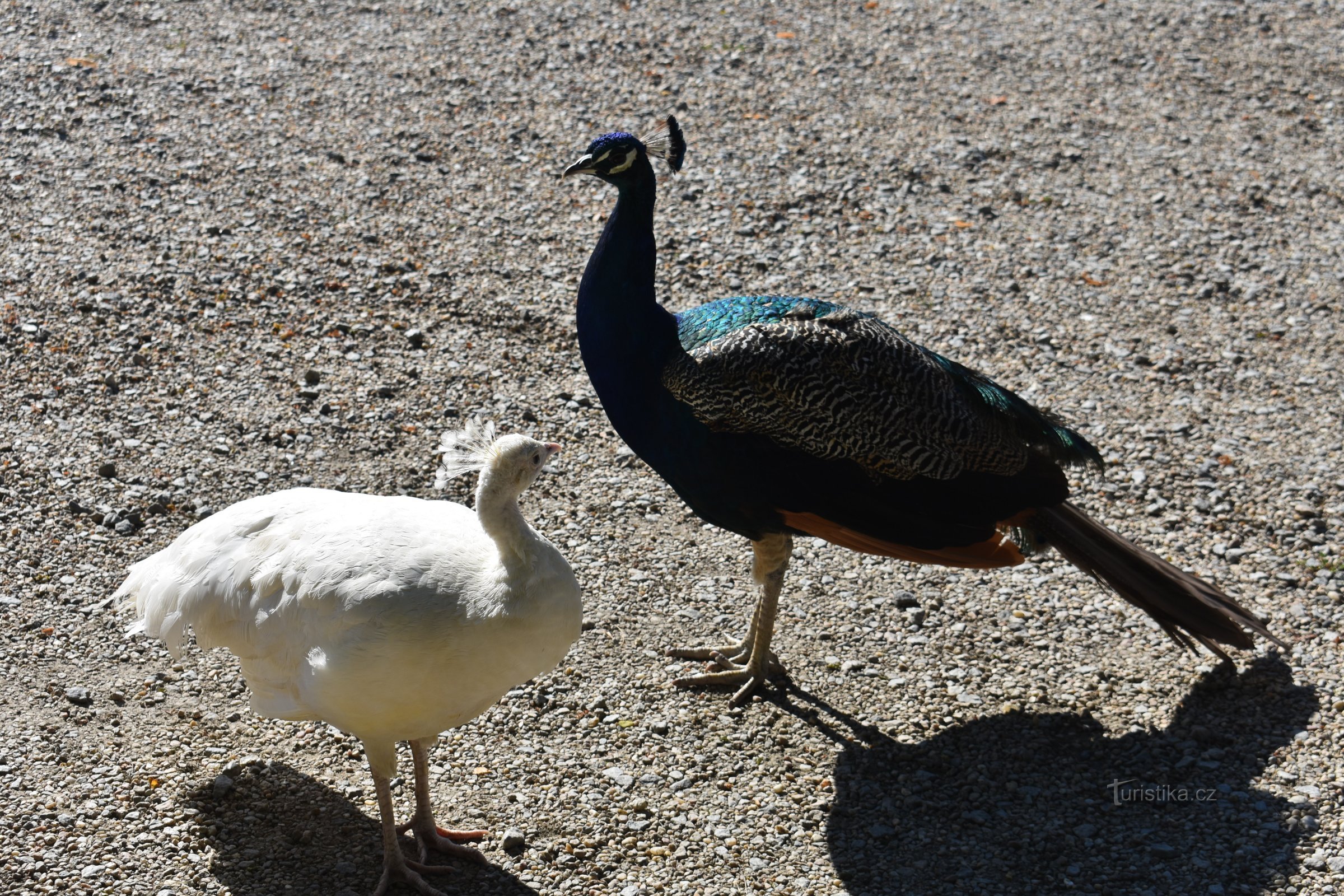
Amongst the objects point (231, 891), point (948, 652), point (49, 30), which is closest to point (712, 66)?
point (49, 30)

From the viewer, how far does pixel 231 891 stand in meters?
4.12

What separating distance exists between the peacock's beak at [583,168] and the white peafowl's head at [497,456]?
137cm

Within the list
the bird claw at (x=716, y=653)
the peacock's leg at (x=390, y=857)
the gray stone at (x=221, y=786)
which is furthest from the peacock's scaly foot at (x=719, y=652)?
the gray stone at (x=221, y=786)

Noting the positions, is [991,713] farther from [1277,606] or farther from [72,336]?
[72,336]

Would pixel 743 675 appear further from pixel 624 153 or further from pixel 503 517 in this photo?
pixel 624 153

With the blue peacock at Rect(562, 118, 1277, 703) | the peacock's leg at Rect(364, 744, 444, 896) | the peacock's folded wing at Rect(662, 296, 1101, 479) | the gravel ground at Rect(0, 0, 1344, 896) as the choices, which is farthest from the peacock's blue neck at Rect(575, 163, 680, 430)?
the peacock's leg at Rect(364, 744, 444, 896)

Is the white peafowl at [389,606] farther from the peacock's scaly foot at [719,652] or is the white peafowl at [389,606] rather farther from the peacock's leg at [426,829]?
the peacock's scaly foot at [719,652]

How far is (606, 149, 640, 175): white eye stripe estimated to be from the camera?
4.91 m

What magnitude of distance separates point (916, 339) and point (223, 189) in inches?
184

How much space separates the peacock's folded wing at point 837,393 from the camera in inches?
186

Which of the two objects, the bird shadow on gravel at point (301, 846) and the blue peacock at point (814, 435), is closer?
the bird shadow on gravel at point (301, 846)

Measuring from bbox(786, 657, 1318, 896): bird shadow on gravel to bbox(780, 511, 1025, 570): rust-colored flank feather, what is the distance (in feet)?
2.22

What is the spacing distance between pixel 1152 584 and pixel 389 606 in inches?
122

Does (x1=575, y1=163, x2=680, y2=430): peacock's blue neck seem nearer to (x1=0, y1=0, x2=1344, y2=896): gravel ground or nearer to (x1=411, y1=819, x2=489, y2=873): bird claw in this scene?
(x1=0, y1=0, x2=1344, y2=896): gravel ground
